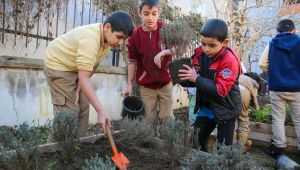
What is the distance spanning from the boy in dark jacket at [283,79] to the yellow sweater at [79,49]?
2.56 m

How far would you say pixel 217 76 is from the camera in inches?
108

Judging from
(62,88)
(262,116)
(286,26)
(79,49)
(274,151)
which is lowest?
(274,151)

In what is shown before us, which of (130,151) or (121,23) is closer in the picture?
(121,23)

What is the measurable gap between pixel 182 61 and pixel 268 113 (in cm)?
312

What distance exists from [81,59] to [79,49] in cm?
12

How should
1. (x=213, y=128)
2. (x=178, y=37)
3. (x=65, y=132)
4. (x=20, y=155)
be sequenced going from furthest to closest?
(x=213, y=128) < (x=178, y=37) < (x=65, y=132) < (x=20, y=155)

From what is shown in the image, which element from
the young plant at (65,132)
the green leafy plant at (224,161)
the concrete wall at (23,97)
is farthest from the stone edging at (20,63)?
the green leafy plant at (224,161)

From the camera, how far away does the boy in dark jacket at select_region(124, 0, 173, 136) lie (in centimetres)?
349

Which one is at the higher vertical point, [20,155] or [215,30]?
[215,30]

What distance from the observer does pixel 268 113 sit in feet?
17.2

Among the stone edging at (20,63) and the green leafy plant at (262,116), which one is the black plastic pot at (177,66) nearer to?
the stone edging at (20,63)

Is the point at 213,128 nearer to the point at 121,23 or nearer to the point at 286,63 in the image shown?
the point at 121,23

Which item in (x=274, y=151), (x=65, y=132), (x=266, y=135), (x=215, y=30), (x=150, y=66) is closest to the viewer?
(x=65, y=132)

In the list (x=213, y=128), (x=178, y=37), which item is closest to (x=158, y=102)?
(x=213, y=128)
